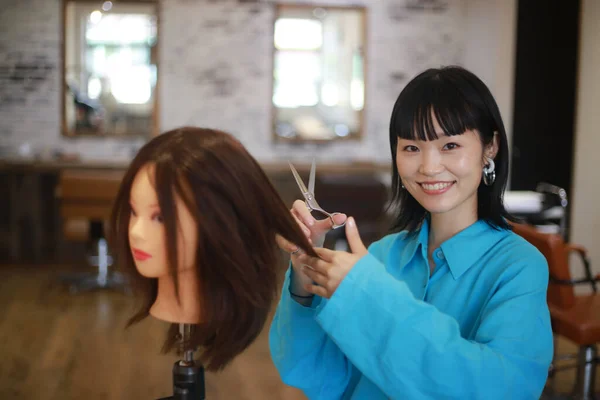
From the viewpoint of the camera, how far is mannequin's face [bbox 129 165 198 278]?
844mm

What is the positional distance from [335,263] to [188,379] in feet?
0.87

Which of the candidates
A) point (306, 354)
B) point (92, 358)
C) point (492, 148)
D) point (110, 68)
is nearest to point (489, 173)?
point (492, 148)

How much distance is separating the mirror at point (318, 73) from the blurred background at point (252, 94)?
14mm

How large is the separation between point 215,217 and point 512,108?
5476 mm

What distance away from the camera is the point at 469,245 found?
999mm

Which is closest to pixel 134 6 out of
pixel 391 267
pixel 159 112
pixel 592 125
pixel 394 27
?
pixel 159 112

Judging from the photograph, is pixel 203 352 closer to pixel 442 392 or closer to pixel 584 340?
pixel 442 392

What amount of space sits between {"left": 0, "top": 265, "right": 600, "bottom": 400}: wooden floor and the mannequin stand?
1830 mm

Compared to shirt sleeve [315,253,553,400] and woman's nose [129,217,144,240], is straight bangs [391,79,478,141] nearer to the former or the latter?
shirt sleeve [315,253,553,400]

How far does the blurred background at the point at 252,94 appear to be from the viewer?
203 inches

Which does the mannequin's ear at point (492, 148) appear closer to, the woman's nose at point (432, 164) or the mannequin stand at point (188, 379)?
the woman's nose at point (432, 164)

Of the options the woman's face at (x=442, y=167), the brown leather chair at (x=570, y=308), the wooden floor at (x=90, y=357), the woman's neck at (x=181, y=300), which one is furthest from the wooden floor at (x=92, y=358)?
the woman's face at (x=442, y=167)

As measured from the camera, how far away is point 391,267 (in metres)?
1.13

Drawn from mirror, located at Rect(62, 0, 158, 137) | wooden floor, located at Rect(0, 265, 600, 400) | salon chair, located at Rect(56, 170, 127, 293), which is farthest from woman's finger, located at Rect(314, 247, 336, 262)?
mirror, located at Rect(62, 0, 158, 137)
